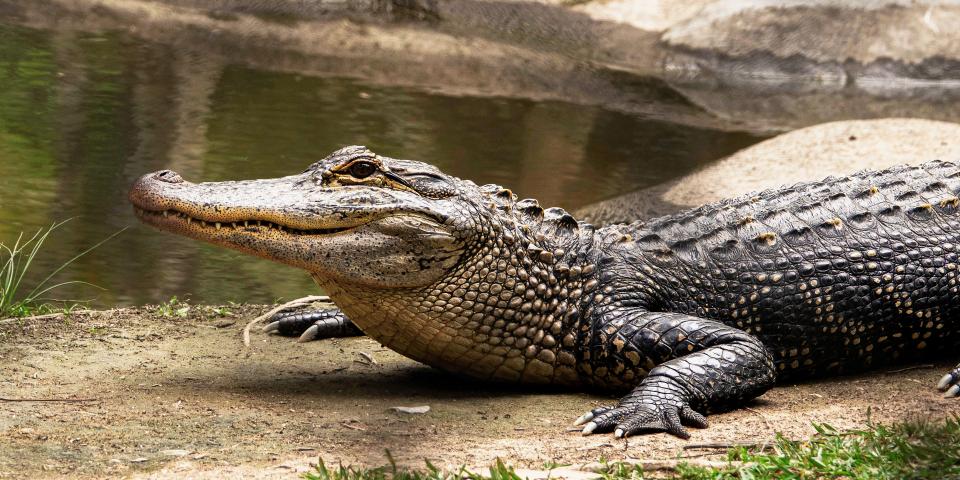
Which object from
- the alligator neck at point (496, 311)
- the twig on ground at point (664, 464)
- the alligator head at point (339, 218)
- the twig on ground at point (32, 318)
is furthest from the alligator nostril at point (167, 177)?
the twig on ground at point (664, 464)

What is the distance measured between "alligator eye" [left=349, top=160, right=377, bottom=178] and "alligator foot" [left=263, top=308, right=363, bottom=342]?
4.47 ft

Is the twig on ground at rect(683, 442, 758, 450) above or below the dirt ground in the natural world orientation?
above

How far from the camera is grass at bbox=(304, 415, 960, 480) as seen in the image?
3.49 meters

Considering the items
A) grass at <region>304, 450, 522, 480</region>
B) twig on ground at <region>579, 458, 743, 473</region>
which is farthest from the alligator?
grass at <region>304, 450, 522, 480</region>

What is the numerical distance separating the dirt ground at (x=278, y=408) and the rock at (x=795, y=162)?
4.13m

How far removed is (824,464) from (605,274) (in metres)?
1.61

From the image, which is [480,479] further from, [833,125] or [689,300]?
[833,125]

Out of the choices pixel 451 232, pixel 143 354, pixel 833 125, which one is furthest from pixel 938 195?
pixel 833 125

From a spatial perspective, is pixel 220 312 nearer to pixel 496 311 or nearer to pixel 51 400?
pixel 51 400

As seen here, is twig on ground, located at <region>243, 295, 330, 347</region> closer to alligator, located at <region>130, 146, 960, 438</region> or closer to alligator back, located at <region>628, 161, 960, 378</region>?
alligator, located at <region>130, 146, 960, 438</region>

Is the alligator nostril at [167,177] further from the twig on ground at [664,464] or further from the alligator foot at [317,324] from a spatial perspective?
the twig on ground at [664,464]

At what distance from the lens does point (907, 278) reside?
5.11 metres

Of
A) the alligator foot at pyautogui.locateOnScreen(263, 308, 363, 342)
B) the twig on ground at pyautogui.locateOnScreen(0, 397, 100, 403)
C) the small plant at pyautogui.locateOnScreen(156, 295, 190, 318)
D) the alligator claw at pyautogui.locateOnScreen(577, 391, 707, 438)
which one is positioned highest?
the alligator claw at pyautogui.locateOnScreen(577, 391, 707, 438)

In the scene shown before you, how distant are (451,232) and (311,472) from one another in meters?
1.45
